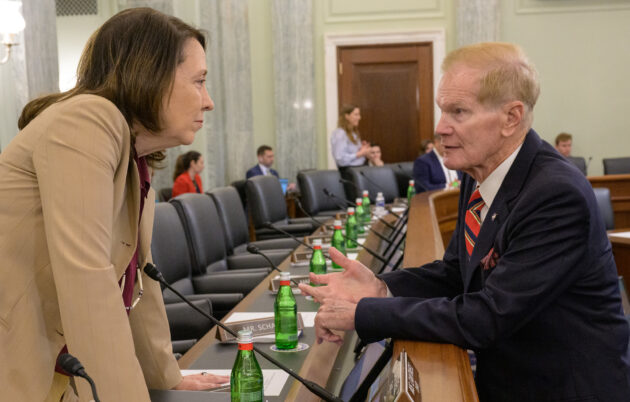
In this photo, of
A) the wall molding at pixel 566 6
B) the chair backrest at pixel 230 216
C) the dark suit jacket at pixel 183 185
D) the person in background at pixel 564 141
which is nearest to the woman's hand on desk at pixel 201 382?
the chair backrest at pixel 230 216

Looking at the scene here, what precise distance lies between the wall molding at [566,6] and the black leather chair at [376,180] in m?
3.17

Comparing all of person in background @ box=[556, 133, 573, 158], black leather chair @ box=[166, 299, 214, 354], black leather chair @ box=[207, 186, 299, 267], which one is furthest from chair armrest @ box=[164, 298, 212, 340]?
person in background @ box=[556, 133, 573, 158]

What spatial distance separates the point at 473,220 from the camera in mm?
1588

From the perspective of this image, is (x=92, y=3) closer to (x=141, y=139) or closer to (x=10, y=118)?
(x=10, y=118)

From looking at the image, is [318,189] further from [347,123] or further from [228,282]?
[228,282]

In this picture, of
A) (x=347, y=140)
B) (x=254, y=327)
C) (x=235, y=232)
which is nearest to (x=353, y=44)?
(x=347, y=140)

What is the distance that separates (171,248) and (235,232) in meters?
1.31

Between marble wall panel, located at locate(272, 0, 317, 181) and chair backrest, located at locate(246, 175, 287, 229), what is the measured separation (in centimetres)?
342

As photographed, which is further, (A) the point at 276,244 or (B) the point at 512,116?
(A) the point at 276,244

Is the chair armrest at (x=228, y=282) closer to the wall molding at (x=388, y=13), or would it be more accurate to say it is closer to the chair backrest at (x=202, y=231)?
the chair backrest at (x=202, y=231)

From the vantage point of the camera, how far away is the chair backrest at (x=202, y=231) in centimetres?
341

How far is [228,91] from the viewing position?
8602mm

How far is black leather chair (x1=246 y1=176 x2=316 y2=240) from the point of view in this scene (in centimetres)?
498

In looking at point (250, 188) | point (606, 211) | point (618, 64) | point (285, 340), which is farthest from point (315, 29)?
point (285, 340)
